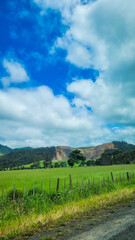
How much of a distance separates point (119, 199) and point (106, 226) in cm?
694

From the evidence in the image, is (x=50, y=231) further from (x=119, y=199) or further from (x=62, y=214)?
(x=119, y=199)

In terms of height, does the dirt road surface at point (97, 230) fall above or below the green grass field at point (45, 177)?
above

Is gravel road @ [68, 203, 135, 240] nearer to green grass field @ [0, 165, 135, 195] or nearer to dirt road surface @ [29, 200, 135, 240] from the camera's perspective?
dirt road surface @ [29, 200, 135, 240]

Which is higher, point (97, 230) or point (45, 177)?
point (97, 230)

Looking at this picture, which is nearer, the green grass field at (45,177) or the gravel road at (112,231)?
the gravel road at (112,231)

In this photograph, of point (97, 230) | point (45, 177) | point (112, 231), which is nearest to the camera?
point (112, 231)

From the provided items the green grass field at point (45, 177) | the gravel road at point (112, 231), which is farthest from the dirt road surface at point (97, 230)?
the green grass field at point (45, 177)

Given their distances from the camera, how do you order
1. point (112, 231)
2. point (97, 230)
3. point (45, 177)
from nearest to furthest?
point (112, 231) < point (97, 230) < point (45, 177)

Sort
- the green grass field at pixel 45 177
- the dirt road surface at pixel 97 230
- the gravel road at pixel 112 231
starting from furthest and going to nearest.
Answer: the green grass field at pixel 45 177, the dirt road surface at pixel 97 230, the gravel road at pixel 112 231

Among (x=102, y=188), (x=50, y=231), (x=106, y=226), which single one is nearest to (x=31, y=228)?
(x=50, y=231)

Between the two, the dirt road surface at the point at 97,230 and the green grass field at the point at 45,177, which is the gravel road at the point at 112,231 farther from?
the green grass field at the point at 45,177

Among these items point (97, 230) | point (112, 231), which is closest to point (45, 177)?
point (97, 230)

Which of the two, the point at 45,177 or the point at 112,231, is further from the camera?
the point at 45,177

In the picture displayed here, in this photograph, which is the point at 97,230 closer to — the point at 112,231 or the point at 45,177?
the point at 112,231
